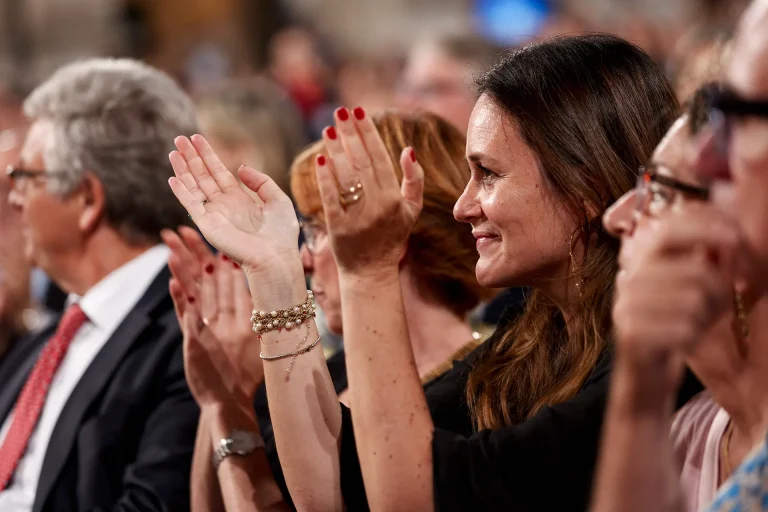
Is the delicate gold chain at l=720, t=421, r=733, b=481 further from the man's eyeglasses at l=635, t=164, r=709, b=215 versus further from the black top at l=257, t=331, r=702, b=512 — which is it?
the man's eyeglasses at l=635, t=164, r=709, b=215

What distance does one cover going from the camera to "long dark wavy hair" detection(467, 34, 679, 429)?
1736 millimetres

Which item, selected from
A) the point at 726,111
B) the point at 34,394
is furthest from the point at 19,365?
the point at 726,111

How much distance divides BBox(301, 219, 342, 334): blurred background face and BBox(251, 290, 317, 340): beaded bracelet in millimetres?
426

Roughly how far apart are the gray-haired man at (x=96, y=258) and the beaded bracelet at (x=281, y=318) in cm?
70

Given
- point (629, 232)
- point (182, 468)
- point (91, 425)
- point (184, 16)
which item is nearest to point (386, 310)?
point (629, 232)

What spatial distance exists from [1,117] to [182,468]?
4314mm

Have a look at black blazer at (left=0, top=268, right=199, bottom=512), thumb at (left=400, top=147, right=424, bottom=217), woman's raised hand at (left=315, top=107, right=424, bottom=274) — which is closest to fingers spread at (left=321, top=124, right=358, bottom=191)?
woman's raised hand at (left=315, top=107, right=424, bottom=274)

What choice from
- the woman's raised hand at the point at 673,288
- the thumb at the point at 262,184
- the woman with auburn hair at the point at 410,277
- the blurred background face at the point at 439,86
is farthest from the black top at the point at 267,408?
the blurred background face at the point at 439,86

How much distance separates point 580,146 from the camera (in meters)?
1.73

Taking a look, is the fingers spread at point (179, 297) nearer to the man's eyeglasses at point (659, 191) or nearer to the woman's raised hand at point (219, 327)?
the woman's raised hand at point (219, 327)

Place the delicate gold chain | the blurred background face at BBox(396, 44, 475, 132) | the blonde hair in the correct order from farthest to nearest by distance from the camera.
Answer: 1. the blurred background face at BBox(396, 44, 475, 132)
2. the blonde hair
3. the delicate gold chain

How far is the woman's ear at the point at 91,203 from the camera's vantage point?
2752mm

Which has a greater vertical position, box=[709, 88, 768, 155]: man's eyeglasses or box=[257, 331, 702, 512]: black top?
box=[709, 88, 768, 155]: man's eyeglasses

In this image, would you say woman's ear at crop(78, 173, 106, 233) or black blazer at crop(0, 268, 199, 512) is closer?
black blazer at crop(0, 268, 199, 512)
